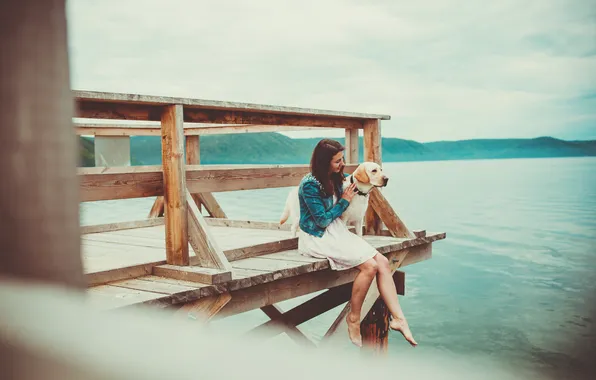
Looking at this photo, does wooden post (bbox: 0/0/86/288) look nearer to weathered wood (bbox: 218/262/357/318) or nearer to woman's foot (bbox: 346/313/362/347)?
weathered wood (bbox: 218/262/357/318)

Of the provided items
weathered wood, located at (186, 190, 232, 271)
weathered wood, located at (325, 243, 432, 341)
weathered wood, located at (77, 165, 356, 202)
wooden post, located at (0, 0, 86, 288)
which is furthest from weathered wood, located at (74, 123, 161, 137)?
wooden post, located at (0, 0, 86, 288)

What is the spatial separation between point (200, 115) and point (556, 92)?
7618 cm

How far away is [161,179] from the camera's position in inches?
159

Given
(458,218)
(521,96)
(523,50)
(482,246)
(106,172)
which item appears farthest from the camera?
(523,50)

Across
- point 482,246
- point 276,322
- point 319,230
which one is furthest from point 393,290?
point 482,246

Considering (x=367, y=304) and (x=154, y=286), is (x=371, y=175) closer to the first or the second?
(x=367, y=304)

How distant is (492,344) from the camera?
721 inches

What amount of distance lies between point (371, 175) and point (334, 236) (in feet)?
1.91

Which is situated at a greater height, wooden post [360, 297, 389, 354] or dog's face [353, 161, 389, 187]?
dog's face [353, 161, 389, 187]

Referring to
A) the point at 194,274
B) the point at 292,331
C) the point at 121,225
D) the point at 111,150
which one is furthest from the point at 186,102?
the point at 292,331

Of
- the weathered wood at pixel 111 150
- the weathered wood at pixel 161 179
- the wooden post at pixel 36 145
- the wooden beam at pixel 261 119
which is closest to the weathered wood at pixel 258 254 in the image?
the weathered wood at pixel 161 179

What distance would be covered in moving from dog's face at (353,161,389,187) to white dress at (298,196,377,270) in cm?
39

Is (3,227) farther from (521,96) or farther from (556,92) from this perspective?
(521,96)

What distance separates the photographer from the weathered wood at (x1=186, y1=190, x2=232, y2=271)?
385 centimetres
